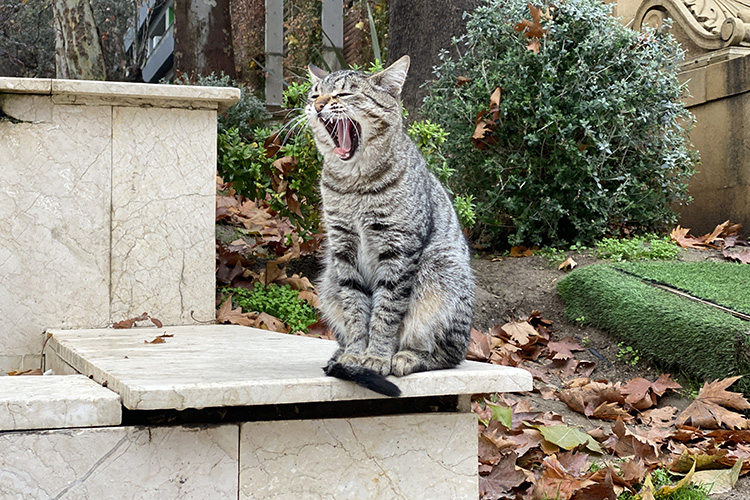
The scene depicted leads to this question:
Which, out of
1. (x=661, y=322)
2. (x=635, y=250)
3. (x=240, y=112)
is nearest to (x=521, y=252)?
(x=635, y=250)

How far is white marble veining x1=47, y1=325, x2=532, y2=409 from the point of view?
230cm

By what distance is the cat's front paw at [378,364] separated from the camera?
2531mm

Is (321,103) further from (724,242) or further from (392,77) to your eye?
(724,242)

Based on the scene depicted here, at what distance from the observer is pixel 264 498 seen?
2.49m

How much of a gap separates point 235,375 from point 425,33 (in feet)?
19.0

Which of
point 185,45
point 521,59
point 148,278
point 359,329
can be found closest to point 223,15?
point 185,45

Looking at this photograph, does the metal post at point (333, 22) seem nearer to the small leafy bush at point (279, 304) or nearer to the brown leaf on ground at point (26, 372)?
the small leafy bush at point (279, 304)

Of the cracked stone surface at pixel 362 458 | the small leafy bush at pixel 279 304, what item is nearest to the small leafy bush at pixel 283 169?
the small leafy bush at pixel 279 304

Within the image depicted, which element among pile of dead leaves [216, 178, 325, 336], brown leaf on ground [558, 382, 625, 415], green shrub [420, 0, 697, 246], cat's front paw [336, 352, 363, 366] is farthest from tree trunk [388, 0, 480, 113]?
cat's front paw [336, 352, 363, 366]

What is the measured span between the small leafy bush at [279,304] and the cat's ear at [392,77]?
2.31 meters

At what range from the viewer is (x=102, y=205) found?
4.47m

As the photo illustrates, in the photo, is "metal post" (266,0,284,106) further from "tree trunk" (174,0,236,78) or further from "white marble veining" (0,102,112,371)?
"white marble veining" (0,102,112,371)

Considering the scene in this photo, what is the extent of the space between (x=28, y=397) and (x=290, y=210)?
3.20 meters

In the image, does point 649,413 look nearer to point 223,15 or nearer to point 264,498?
point 264,498
